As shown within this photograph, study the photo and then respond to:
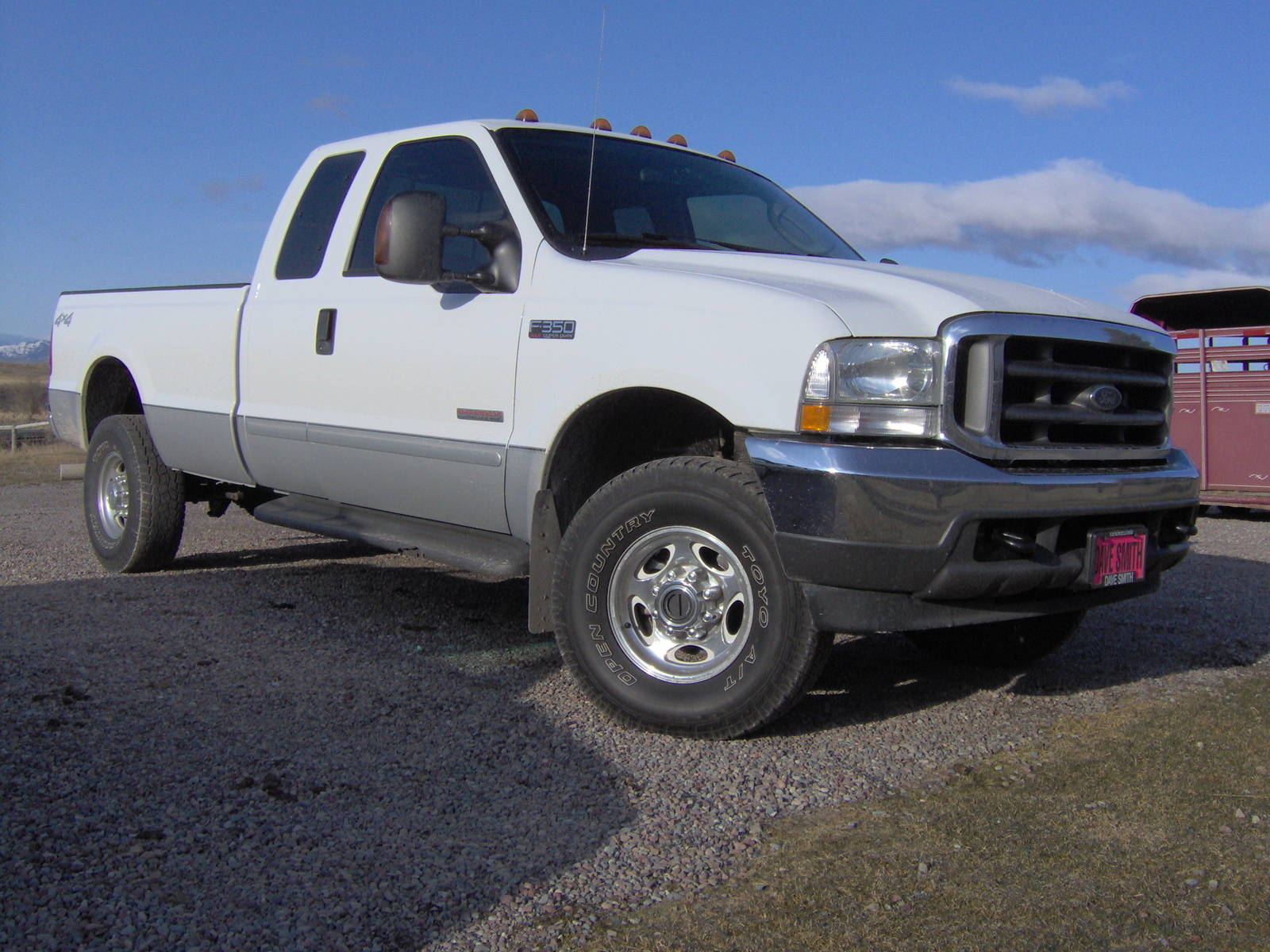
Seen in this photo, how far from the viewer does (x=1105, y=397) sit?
3.54m

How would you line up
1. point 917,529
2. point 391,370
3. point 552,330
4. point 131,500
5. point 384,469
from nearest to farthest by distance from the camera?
point 917,529 → point 552,330 → point 391,370 → point 384,469 → point 131,500

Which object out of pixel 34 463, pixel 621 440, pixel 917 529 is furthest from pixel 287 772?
pixel 34 463

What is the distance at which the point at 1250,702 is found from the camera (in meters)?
4.02

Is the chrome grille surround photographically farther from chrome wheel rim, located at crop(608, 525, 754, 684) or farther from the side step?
the side step

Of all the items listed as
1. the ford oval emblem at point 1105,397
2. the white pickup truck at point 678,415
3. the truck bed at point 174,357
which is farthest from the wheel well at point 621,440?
the truck bed at point 174,357

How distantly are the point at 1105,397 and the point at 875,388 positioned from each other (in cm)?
89

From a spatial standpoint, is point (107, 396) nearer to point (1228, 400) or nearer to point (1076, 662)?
point (1076, 662)

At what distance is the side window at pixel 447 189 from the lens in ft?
14.4

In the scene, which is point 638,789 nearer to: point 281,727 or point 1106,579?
point 281,727

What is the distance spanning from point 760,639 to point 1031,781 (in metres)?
0.87

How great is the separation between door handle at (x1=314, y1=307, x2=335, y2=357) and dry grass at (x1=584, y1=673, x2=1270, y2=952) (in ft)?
9.63

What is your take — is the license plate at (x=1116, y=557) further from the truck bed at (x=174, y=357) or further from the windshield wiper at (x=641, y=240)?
the truck bed at (x=174, y=357)

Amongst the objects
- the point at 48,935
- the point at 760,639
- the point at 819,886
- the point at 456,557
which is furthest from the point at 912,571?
the point at 48,935

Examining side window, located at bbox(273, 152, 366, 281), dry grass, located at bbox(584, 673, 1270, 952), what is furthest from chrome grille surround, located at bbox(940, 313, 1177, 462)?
side window, located at bbox(273, 152, 366, 281)
